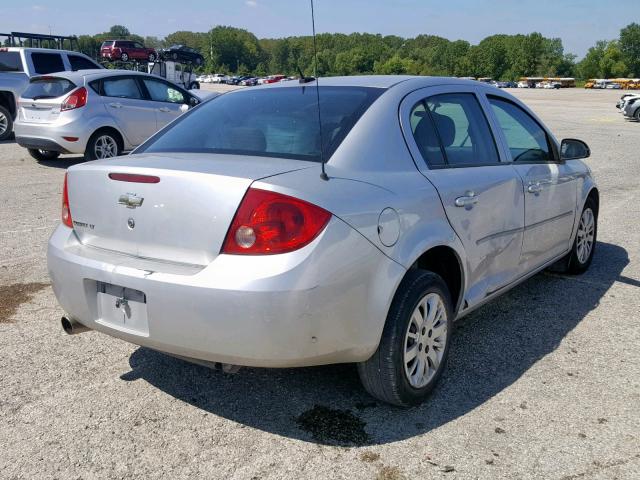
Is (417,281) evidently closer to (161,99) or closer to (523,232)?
(523,232)

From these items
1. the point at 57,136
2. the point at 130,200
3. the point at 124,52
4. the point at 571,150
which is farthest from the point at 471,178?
the point at 124,52

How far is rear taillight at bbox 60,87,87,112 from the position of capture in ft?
34.3

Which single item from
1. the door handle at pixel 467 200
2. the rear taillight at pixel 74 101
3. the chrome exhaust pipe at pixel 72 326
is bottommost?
the chrome exhaust pipe at pixel 72 326

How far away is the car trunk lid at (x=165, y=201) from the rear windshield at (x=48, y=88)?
8.19 metres

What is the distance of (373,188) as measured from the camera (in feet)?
9.71

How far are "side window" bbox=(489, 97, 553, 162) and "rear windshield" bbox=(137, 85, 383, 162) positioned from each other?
1208 mm

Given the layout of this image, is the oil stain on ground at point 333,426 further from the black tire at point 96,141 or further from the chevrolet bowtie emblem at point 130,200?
the black tire at point 96,141

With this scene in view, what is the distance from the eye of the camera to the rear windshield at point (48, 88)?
10633 mm

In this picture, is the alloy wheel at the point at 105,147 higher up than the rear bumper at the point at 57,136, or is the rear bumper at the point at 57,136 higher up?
the rear bumper at the point at 57,136

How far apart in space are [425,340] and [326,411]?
59cm

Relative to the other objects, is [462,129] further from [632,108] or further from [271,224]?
[632,108]

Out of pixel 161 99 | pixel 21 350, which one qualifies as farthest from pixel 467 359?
pixel 161 99

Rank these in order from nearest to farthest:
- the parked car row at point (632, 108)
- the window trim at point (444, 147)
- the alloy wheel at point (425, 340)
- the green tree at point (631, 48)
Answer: the alloy wheel at point (425, 340) < the window trim at point (444, 147) < the parked car row at point (632, 108) < the green tree at point (631, 48)

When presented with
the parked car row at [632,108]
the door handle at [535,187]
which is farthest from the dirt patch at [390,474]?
the parked car row at [632,108]
